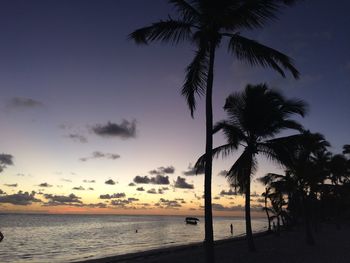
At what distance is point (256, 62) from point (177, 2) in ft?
11.3

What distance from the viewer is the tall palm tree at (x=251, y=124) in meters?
19.5

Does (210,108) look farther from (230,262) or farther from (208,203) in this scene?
(230,262)

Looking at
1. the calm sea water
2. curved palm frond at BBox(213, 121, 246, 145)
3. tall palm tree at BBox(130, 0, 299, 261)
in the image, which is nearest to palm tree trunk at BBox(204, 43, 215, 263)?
tall palm tree at BBox(130, 0, 299, 261)

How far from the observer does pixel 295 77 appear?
39.8 ft

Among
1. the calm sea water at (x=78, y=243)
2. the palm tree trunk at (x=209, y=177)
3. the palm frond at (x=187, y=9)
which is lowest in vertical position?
the calm sea water at (x=78, y=243)

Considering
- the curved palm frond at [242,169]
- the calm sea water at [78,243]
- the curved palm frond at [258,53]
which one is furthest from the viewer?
the calm sea water at [78,243]

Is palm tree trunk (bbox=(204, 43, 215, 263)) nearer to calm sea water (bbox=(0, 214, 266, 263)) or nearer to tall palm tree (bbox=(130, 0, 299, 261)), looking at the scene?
tall palm tree (bbox=(130, 0, 299, 261))

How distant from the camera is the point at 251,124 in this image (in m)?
19.9

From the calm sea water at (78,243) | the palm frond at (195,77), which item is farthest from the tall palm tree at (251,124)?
the calm sea water at (78,243)

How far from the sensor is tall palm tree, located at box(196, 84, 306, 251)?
19516mm

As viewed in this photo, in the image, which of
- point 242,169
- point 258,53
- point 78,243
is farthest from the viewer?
point 78,243

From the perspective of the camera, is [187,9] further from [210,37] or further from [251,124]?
[251,124]

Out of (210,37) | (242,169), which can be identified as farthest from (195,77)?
(242,169)

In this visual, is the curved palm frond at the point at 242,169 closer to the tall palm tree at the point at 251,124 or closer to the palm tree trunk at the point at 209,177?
the tall palm tree at the point at 251,124
